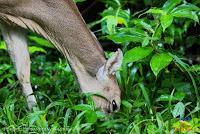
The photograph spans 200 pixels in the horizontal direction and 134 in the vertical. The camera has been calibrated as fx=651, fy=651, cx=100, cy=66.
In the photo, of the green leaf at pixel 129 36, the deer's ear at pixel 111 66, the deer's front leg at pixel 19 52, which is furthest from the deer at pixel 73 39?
the green leaf at pixel 129 36

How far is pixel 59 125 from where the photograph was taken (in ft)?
19.0

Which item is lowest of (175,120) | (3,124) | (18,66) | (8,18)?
(175,120)

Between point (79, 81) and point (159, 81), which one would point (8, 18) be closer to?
point (79, 81)

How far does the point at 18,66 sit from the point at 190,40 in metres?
2.06

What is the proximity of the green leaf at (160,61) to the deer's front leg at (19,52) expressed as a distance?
1616mm

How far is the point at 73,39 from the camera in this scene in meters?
6.47

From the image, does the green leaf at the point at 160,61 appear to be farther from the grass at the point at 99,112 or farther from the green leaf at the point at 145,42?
the grass at the point at 99,112

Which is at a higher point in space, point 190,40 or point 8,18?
point 8,18

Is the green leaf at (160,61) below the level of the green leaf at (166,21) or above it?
below

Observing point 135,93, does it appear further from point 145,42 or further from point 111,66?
point 145,42

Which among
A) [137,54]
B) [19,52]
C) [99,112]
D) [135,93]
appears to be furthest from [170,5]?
[19,52]

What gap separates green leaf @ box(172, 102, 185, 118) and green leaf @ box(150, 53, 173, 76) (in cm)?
42

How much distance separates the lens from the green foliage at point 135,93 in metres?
5.68

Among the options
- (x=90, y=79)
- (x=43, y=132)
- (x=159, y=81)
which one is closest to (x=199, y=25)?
(x=159, y=81)
